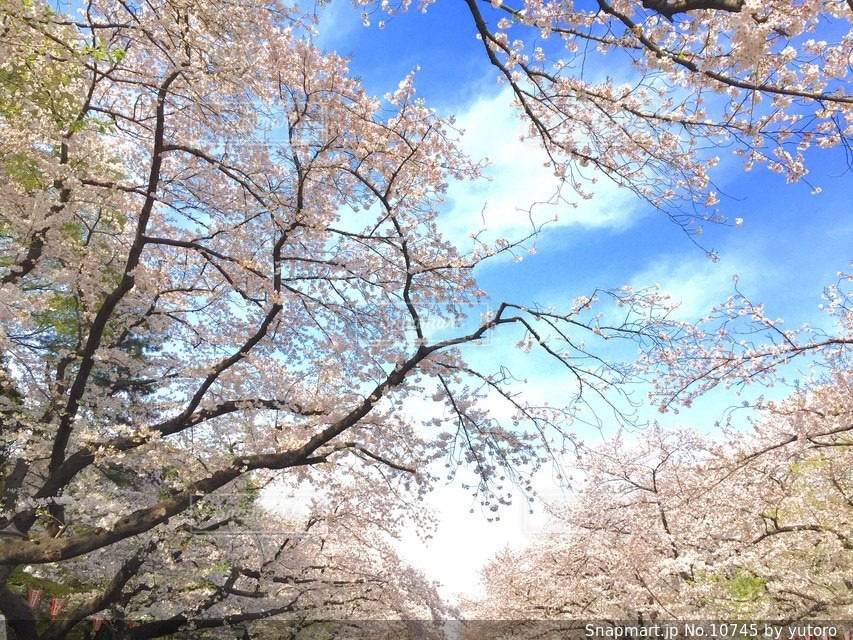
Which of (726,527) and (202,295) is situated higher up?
(202,295)

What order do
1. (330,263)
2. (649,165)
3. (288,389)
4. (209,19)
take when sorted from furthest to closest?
1. (288,389)
2. (330,263)
3. (209,19)
4. (649,165)

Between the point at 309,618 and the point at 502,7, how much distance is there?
47.6ft

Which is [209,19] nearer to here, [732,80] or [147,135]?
[147,135]

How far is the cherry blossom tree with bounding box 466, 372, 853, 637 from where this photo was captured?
8.03 metres

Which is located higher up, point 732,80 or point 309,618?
point 732,80

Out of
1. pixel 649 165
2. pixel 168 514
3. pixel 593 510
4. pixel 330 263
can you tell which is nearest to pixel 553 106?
pixel 649 165

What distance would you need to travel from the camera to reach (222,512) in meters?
11.5

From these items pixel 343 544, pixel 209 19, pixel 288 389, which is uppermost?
pixel 209 19

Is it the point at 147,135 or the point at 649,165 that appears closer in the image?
the point at 649,165

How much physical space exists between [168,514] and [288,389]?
2.88m

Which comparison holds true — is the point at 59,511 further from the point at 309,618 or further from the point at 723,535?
the point at 723,535

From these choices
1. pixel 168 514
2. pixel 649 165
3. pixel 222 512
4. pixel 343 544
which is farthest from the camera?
pixel 343 544

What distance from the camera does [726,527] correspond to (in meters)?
9.85

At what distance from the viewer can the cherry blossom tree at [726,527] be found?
26.3ft
